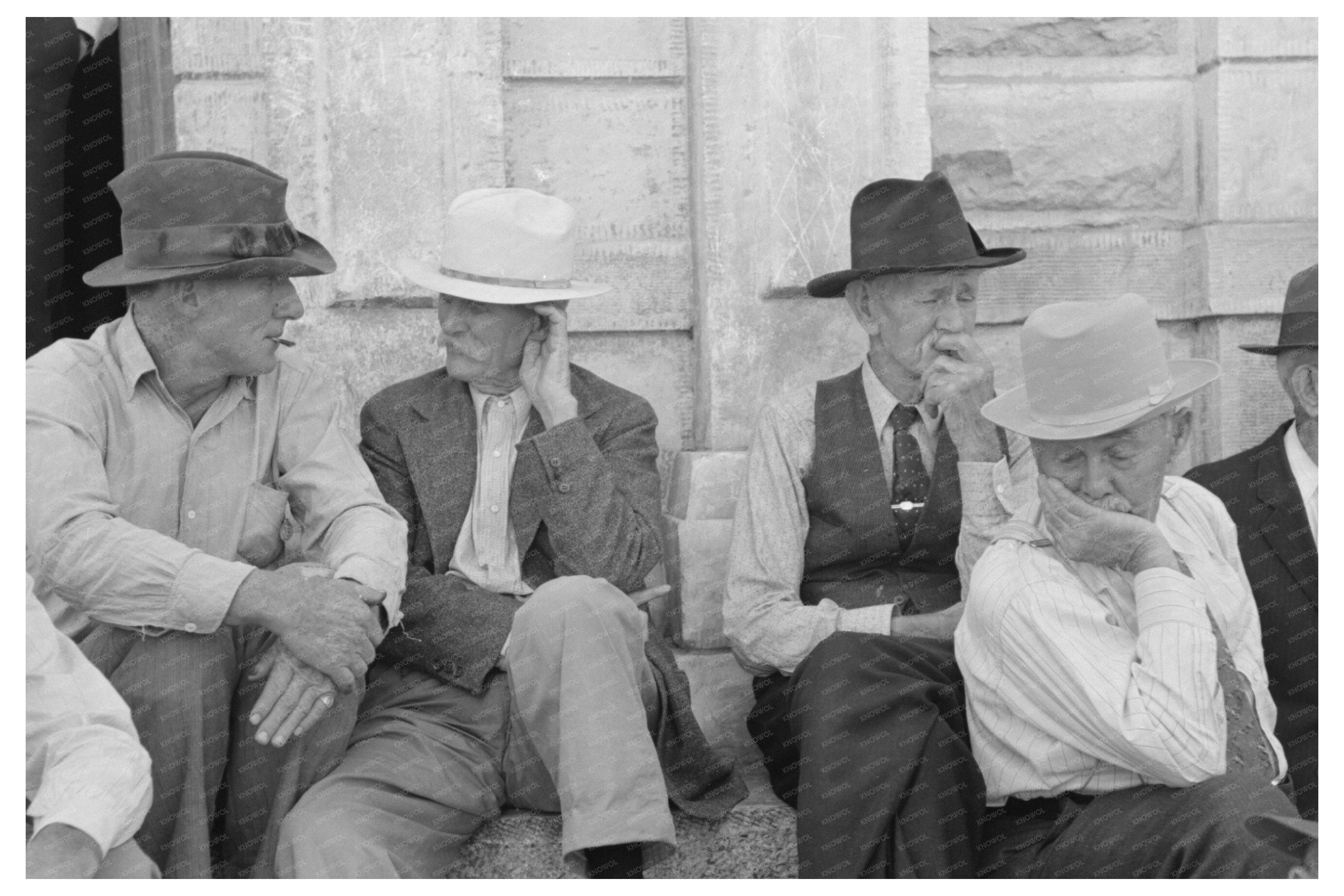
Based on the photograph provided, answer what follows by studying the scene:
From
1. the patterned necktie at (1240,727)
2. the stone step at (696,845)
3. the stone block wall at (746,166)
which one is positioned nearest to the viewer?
the patterned necktie at (1240,727)

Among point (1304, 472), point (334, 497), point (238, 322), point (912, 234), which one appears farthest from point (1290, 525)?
point (238, 322)

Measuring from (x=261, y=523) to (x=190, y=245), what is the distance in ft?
2.11

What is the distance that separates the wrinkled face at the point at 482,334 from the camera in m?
4.09

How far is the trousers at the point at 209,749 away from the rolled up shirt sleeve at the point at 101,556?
71mm

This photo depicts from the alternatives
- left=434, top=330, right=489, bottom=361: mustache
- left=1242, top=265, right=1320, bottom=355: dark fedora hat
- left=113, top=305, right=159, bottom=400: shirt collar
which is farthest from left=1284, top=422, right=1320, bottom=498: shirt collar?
left=113, top=305, right=159, bottom=400: shirt collar

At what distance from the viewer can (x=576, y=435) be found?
393 centimetres

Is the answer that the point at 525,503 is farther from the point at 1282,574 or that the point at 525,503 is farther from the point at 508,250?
the point at 1282,574

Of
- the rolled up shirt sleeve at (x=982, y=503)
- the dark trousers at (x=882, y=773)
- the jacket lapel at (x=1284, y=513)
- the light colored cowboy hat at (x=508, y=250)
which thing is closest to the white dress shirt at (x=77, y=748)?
the dark trousers at (x=882, y=773)

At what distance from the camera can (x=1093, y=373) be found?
3299 mm

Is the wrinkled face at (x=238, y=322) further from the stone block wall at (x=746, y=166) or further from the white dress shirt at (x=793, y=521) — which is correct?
the white dress shirt at (x=793, y=521)

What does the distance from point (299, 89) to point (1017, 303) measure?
2141 millimetres

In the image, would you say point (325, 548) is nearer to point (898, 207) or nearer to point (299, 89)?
point (299, 89)

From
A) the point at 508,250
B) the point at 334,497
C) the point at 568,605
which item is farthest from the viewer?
the point at 508,250

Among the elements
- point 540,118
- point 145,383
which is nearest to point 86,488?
point 145,383
